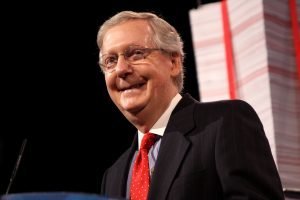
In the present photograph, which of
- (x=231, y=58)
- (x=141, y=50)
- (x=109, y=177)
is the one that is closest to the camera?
(x=141, y=50)

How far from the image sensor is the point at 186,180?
1.47 metres

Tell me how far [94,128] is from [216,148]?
6.26 feet

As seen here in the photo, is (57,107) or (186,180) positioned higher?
(186,180)

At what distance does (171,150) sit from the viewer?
1.57m

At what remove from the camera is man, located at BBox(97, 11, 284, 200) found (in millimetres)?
1425

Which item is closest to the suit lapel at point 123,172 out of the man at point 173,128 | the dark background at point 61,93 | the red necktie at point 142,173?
the man at point 173,128

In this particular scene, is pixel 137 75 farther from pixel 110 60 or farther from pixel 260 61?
pixel 260 61

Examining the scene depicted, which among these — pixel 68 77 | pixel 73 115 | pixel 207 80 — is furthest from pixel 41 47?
pixel 207 80

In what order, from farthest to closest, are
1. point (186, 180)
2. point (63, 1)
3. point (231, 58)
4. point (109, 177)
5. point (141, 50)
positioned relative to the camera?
point (63, 1)
point (231, 58)
point (109, 177)
point (141, 50)
point (186, 180)

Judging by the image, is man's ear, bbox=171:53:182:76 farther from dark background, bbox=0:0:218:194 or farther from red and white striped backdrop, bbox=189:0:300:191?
dark background, bbox=0:0:218:194

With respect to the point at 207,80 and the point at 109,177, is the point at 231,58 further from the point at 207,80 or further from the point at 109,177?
the point at 109,177

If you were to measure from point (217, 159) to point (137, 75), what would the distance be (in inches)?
15.5

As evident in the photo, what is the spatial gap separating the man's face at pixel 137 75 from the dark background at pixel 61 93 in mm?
1034

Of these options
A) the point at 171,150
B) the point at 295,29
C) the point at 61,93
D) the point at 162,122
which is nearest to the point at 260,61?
the point at 295,29
